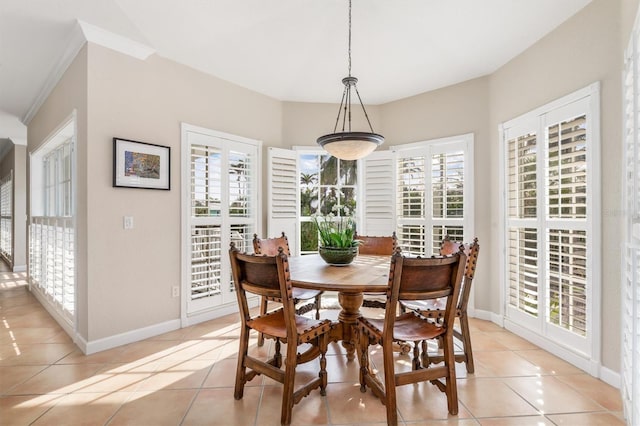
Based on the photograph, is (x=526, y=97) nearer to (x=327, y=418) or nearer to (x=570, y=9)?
(x=570, y=9)

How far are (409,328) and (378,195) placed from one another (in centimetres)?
260

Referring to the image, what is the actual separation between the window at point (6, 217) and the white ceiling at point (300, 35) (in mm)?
4521

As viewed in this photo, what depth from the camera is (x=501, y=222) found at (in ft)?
11.2

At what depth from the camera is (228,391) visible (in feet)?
7.17

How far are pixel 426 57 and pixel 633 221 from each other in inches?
95.9

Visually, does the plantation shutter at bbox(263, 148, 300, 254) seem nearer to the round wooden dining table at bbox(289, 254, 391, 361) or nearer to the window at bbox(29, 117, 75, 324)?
the round wooden dining table at bbox(289, 254, 391, 361)

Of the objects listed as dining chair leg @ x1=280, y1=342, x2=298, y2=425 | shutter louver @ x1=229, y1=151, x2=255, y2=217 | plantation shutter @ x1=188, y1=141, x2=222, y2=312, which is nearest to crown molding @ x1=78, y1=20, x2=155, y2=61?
plantation shutter @ x1=188, y1=141, x2=222, y2=312

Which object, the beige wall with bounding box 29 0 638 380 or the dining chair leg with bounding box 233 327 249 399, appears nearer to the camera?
the dining chair leg with bounding box 233 327 249 399

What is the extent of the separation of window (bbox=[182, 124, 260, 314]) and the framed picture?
23 cm

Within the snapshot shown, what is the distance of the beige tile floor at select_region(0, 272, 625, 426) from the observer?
1902 millimetres

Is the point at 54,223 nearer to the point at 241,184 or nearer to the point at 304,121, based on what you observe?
the point at 241,184

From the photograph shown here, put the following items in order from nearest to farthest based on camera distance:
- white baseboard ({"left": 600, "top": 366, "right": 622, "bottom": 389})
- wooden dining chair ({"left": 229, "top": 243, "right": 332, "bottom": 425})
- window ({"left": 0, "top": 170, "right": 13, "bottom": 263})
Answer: wooden dining chair ({"left": 229, "top": 243, "right": 332, "bottom": 425}), white baseboard ({"left": 600, "top": 366, "right": 622, "bottom": 389}), window ({"left": 0, "top": 170, "right": 13, "bottom": 263})

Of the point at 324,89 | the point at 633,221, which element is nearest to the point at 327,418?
the point at 633,221

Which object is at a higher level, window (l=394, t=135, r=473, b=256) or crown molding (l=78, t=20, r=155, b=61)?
crown molding (l=78, t=20, r=155, b=61)
